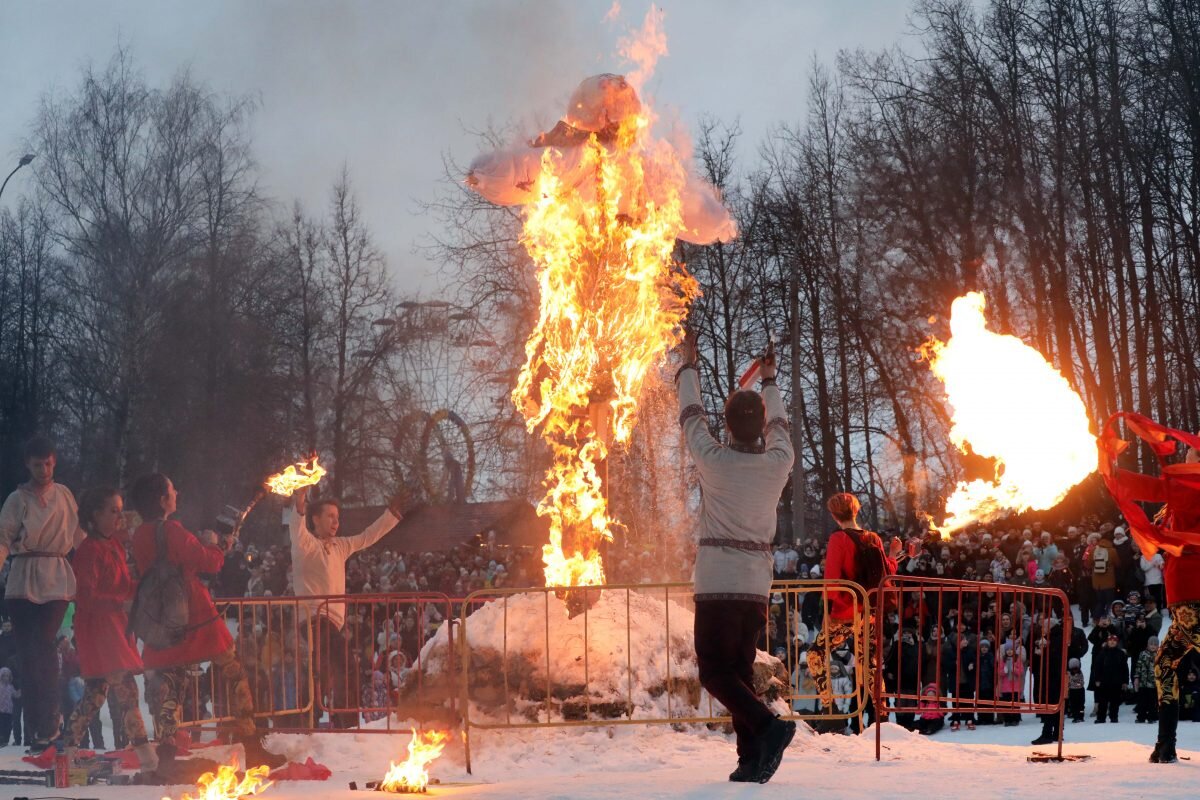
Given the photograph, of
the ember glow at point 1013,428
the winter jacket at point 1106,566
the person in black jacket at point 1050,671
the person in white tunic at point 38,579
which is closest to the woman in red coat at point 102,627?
the person in white tunic at point 38,579

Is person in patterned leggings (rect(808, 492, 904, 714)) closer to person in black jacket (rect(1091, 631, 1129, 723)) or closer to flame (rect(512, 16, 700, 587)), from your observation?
flame (rect(512, 16, 700, 587))

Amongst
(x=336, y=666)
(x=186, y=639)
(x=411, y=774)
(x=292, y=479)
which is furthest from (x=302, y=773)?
(x=336, y=666)

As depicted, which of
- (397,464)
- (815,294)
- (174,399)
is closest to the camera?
(815,294)

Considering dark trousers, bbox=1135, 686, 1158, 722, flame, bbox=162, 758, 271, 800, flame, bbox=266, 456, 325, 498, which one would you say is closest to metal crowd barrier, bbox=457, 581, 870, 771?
flame, bbox=266, 456, 325, 498

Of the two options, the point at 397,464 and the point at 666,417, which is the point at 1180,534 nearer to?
the point at 666,417

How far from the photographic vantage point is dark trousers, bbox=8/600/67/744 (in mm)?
10523

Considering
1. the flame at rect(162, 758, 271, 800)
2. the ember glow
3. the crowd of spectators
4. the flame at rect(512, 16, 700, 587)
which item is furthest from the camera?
the crowd of spectators

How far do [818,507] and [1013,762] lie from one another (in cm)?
2771

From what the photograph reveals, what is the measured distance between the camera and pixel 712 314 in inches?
1243

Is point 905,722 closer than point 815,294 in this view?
Yes

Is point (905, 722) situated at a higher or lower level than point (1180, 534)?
lower

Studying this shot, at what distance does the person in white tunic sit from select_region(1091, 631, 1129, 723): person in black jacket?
35.6 ft

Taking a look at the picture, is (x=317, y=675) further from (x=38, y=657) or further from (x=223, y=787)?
(x=223, y=787)

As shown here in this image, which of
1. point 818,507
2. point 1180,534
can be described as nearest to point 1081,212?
point 818,507
